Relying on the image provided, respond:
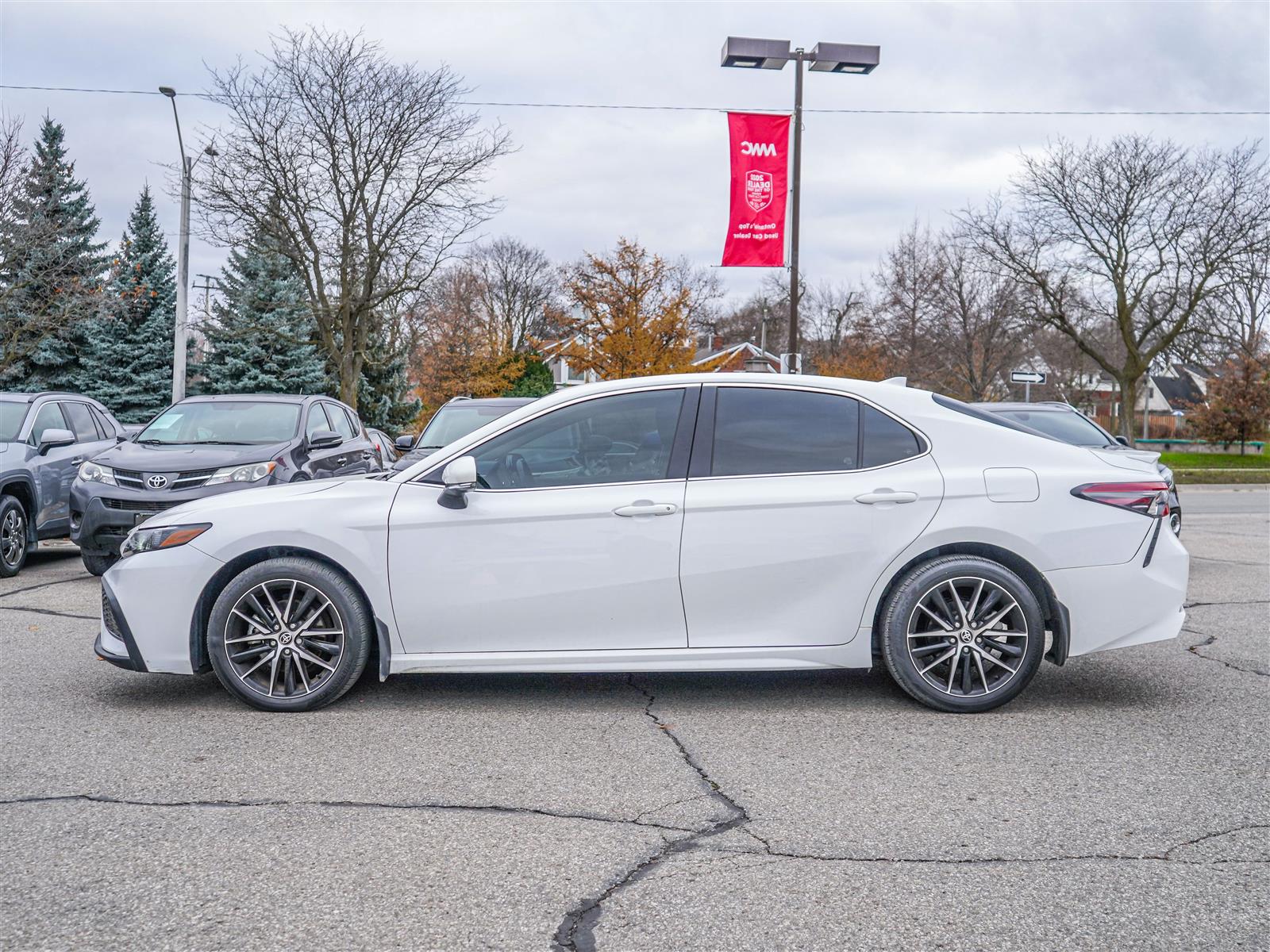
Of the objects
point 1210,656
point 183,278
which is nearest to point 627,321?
point 183,278

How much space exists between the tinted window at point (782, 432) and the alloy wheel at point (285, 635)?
1986 mm

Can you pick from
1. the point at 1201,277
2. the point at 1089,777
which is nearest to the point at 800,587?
the point at 1089,777

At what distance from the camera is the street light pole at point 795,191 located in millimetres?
17359

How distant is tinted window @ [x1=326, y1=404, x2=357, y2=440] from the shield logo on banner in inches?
266

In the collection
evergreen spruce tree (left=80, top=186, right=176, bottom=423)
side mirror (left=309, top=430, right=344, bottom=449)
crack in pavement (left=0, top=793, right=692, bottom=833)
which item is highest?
evergreen spruce tree (left=80, top=186, right=176, bottom=423)

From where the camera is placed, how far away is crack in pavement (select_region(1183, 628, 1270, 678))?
6336mm

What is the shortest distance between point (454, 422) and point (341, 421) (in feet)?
5.25

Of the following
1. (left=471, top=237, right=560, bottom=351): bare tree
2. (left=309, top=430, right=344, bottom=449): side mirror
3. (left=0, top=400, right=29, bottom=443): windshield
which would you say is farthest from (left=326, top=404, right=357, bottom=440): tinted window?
(left=471, top=237, right=560, bottom=351): bare tree

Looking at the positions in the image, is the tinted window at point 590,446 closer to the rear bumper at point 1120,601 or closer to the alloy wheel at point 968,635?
the alloy wheel at point 968,635

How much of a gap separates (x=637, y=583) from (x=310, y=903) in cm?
232

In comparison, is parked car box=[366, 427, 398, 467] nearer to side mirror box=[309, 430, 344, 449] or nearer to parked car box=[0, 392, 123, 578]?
side mirror box=[309, 430, 344, 449]

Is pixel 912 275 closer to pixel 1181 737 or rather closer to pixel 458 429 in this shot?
pixel 458 429

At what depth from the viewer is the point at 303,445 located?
10.6 metres

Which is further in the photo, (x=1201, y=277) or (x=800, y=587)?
(x=1201, y=277)
